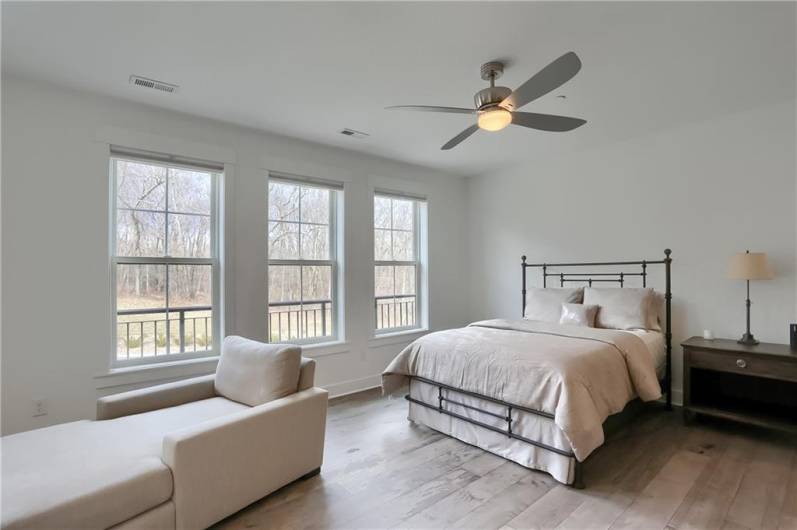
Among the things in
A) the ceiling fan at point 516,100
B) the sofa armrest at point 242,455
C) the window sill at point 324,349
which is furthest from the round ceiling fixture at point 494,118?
the window sill at point 324,349

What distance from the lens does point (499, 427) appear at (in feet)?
8.84

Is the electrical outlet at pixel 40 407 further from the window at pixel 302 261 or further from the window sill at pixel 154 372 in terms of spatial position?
the window at pixel 302 261

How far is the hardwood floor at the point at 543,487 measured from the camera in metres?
2.00

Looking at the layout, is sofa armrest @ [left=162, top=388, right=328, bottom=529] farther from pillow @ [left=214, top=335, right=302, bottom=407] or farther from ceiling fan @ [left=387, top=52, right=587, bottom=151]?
ceiling fan @ [left=387, top=52, right=587, bottom=151]

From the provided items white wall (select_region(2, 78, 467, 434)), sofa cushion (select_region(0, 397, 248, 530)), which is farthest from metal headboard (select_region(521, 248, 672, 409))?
sofa cushion (select_region(0, 397, 248, 530))

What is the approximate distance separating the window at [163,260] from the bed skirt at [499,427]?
1901 millimetres

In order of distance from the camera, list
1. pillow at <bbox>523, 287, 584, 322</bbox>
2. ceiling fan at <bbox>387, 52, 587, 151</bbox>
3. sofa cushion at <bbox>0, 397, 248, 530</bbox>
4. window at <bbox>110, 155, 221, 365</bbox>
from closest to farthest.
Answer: sofa cushion at <bbox>0, 397, 248, 530</bbox> → ceiling fan at <bbox>387, 52, 587, 151</bbox> → window at <bbox>110, 155, 221, 365</bbox> → pillow at <bbox>523, 287, 584, 322</bbox>

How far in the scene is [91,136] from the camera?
112 inches

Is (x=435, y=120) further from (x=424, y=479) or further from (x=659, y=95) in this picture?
(x=424, y=479)

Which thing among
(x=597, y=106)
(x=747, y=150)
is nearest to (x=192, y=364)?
(x=597, y=106)

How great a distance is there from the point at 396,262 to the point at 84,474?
3.50 m

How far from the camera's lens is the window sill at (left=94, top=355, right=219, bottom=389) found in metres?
2.90

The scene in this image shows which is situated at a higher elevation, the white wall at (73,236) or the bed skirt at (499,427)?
the white wall at (73,236)

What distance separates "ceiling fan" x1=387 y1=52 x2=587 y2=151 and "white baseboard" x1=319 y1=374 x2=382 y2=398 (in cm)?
279
